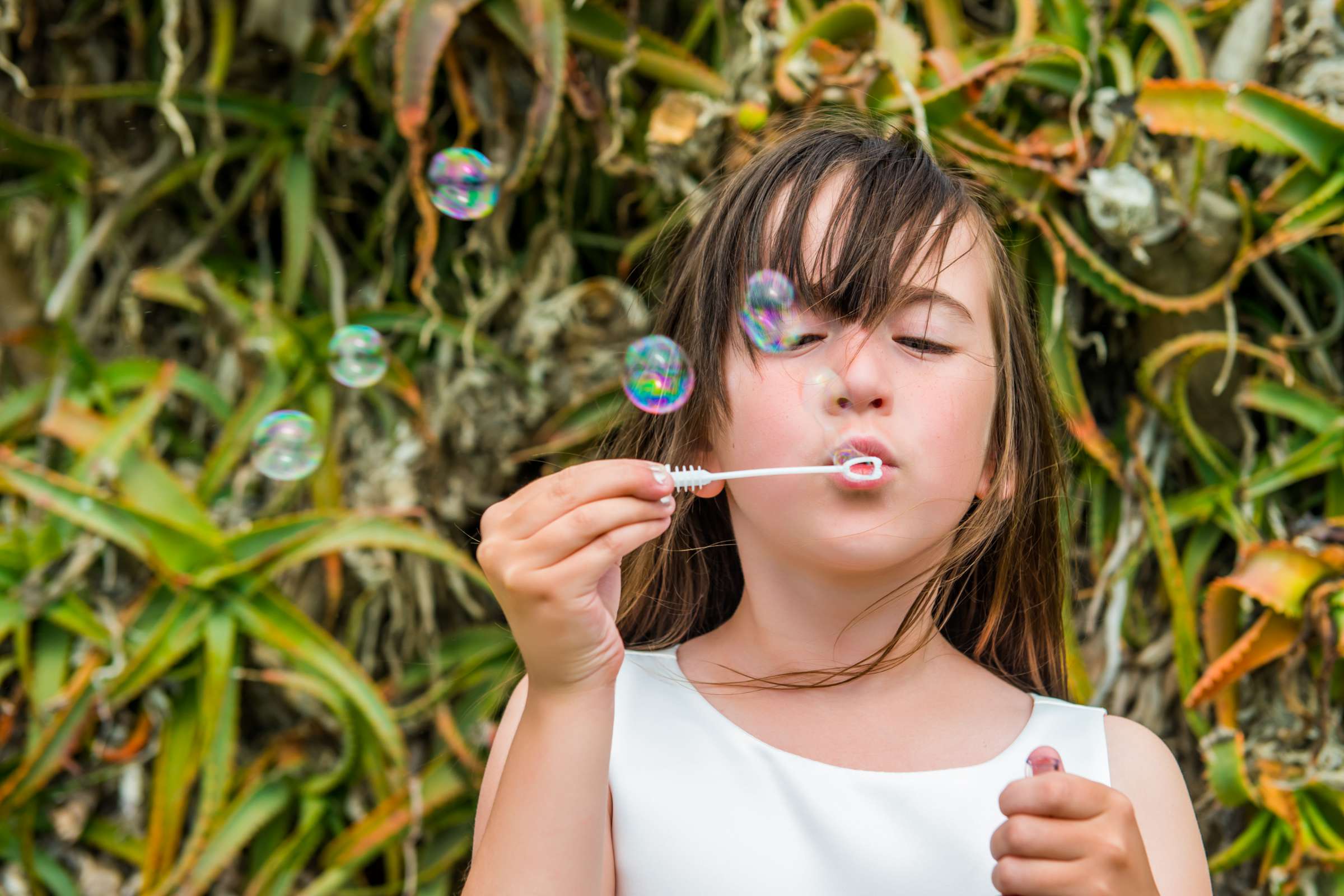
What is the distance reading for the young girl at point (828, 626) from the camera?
68 cm

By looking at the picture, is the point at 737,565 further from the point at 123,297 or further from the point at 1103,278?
the point at 123,297

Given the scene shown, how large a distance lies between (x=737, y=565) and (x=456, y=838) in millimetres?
610

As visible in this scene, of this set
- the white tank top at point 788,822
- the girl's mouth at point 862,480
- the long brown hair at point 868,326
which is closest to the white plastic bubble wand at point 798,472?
the girl's mouth at point 862,480

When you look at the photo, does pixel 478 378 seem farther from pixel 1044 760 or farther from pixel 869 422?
pixel 1044 760

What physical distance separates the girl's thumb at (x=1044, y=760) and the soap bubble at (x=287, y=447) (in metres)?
0.82

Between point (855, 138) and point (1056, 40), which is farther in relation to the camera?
point (1056, 40)

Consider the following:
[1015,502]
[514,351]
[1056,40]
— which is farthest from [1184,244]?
[514,351]

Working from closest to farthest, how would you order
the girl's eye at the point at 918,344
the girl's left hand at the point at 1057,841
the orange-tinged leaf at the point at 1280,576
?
1. the girl's left hand at the point at 1057,841
2. the girl's eye at the point at 918,344
3. the orange-tinged leaf at the point at 1280,576

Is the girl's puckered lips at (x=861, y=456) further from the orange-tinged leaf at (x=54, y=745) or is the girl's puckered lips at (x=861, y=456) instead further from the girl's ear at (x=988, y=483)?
the orange-tinged leaf at (x=54, y=745)

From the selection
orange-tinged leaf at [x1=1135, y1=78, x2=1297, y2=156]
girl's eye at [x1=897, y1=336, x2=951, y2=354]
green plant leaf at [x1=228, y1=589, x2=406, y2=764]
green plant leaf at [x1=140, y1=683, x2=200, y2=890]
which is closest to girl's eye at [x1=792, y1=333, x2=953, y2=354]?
girl's eye at [x1=897, y1=336, x2=951, y2=354]

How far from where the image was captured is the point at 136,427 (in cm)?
136

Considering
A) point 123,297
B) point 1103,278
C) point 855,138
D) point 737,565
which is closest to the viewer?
point 855,138

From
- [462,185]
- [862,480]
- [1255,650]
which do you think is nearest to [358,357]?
[462,185]

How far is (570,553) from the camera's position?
68 centimetres
